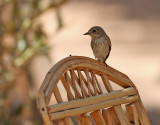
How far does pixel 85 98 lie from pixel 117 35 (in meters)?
4.75

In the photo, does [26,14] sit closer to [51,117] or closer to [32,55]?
[32,55]

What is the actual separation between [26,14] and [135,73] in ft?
6.18

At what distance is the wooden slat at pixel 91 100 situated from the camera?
81 cm

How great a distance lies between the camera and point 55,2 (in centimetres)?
360

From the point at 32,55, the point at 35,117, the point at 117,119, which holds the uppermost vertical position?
the point at 32,55

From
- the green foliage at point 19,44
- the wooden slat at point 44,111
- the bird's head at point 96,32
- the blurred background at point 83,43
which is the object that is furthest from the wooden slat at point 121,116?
the blurred background at point 83,43

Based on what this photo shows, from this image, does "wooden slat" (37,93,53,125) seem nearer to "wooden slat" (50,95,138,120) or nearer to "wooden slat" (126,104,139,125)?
"wooden slat" (50,95,138,120)

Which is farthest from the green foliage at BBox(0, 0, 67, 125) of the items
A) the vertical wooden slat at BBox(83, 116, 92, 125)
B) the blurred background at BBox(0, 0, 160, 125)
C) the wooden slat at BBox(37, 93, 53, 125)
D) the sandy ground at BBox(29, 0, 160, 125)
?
the wooden slat at BBox(37, 93, 53, 125)

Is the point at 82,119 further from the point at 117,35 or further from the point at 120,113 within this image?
the point at 117,35

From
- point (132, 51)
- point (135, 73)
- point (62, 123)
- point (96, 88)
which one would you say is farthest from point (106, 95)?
point (132, 51)

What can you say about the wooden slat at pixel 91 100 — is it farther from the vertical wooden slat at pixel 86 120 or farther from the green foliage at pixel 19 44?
the green foliage at pixel 19 44

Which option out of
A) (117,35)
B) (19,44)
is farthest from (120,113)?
(117,35)

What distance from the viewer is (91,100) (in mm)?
937

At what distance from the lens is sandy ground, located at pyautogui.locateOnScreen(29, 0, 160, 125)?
5.10 metres
